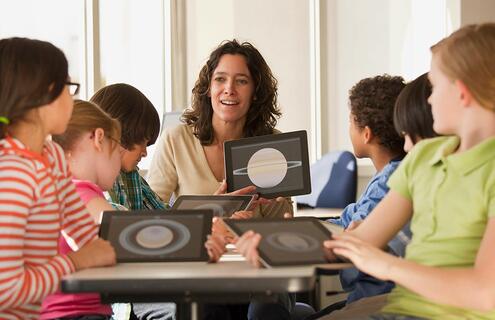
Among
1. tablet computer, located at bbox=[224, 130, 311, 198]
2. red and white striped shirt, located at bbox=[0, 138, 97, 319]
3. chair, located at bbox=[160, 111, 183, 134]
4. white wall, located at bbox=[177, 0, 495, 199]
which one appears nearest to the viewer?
red and white striped shirt, located at bbox=[0, 138, 97, 319]

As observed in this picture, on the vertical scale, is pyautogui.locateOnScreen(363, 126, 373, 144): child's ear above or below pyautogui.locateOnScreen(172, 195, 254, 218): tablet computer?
above

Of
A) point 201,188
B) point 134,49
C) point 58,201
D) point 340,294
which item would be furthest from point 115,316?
point 134,49

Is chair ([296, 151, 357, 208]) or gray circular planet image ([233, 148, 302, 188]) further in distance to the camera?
chair ([296, 151, 357, 208])

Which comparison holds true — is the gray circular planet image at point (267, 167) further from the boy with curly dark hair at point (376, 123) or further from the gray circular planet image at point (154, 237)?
the gray circular planet image at point (154, 237)

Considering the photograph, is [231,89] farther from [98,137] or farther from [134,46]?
[134,46]

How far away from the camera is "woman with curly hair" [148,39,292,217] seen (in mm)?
3580

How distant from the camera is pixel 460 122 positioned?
190 centimetres

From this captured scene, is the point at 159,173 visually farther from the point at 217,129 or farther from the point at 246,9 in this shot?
the point at 246,9

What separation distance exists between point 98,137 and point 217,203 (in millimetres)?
459

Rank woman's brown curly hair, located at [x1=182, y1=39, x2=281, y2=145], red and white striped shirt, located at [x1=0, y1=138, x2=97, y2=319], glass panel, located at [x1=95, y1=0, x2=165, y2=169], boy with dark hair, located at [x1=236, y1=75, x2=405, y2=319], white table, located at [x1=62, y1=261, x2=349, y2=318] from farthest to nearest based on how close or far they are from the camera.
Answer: glass panel, located at [x1=95, y1=0, x2=165, y2=169], woman's brown curly hair, located at [x1=182, y1=39, x2=281, y2=145], boy with dark hair, located at [x1=236, y1=75, x2=405, y2=319], red and white striped shirt, located at [x1=0, y1=138, x2=97, y2=319], white table, located at [x1=62, y1=261, x2=349, y2=318]

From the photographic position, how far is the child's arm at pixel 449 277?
5.57 feet

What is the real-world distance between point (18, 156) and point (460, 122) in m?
0.92

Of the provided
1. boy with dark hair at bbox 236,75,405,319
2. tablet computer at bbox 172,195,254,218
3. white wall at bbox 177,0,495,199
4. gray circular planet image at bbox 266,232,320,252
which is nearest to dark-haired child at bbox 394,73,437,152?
boy with dark hair at bbox 236,75,405,319

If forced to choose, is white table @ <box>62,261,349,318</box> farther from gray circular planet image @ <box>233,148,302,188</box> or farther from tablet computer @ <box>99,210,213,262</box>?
gray circular planet image @ <box>233,148,302,188</box>
